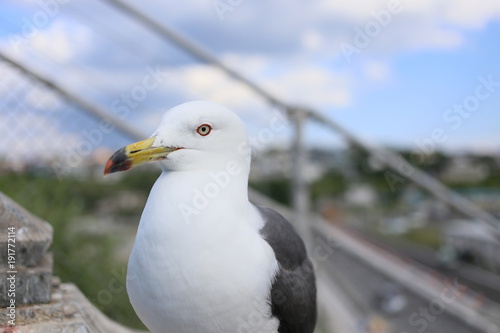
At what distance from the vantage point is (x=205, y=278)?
2.01 m

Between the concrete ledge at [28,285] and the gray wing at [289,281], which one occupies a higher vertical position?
the gray wing at [289,281]

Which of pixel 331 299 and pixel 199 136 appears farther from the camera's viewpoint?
pixel 331 299

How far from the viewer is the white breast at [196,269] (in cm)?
201

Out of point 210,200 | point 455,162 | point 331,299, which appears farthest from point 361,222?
point 210,200

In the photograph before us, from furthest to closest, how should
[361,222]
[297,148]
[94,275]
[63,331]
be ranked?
[361,222], [94,275], [297,148], [63,331]

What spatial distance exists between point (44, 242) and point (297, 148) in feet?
7.87

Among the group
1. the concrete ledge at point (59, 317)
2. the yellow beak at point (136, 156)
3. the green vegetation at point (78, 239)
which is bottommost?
the green vegetation at point (78, 239)

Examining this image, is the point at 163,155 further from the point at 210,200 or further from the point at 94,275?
the point at 94,275

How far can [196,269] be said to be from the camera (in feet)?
6.57

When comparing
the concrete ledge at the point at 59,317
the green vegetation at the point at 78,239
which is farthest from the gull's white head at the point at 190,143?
the green vegetation at the point at 78,239

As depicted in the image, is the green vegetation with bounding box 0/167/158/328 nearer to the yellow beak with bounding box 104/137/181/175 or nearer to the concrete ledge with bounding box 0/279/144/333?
the concrete ledge with bounding box 0/279/144/333

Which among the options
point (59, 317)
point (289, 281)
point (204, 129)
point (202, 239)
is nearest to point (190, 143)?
point (204, 129)

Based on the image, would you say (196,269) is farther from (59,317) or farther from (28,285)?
(28,285)

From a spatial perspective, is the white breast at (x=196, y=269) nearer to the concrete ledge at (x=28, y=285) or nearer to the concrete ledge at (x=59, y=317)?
the concrete ledge at (x=59, y=317)
